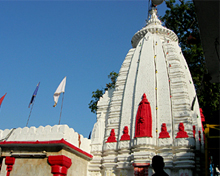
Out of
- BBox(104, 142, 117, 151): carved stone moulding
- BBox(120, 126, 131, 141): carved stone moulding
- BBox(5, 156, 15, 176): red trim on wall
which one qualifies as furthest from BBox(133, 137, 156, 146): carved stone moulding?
BBox(5, 156, 15, 176): red trim on wall

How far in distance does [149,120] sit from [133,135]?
1149 millimetres

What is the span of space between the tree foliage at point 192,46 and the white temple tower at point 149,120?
4899mm

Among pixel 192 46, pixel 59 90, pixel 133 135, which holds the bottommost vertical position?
pixel 133 135

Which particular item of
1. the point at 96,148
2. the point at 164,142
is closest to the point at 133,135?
the point at 164,142

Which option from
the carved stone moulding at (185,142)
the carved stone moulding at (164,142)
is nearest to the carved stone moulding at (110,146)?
the carved stone moulding at (164,142)

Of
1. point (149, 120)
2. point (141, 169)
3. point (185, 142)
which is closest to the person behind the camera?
point (141, 169)

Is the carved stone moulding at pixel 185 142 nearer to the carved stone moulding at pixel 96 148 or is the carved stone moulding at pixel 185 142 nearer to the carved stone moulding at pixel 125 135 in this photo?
the carved stone moulding at pixel 125 135

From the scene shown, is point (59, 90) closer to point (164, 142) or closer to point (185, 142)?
point (164, 142)

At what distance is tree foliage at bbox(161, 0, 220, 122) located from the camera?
64.4ft

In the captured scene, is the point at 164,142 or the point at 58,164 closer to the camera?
the point at 58,164

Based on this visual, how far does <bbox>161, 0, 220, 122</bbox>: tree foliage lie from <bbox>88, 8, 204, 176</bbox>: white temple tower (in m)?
4.90

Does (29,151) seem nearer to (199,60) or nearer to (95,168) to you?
(95,168)

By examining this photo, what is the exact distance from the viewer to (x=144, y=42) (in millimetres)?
17094

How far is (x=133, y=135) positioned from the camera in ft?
42.9
